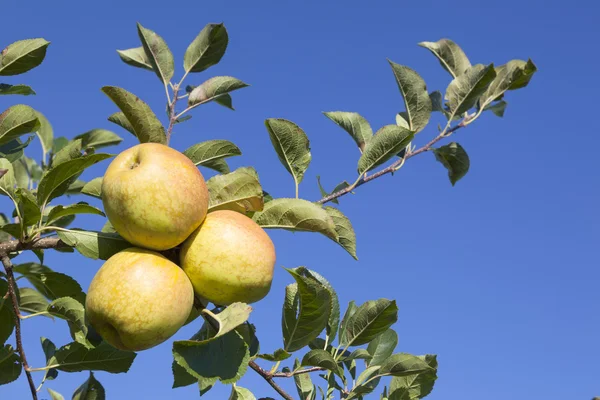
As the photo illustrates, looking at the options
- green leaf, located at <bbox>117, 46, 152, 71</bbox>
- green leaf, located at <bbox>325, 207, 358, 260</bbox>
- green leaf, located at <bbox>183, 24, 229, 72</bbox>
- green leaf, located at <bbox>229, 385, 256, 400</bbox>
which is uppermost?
green leaf, located at <bbox>183, 24, 229, 72</bbox>

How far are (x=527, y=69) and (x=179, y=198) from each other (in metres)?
1.85

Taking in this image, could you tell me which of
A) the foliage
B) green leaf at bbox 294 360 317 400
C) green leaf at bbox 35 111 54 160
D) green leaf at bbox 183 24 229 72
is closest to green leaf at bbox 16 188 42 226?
the foliage

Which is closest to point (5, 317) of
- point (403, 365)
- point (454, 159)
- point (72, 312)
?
point (72, 312)

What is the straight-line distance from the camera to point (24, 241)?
229 cm

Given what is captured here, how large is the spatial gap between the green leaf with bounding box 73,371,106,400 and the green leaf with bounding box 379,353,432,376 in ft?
4.19

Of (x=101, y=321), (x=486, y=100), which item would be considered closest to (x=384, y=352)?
(x=486, y=100)

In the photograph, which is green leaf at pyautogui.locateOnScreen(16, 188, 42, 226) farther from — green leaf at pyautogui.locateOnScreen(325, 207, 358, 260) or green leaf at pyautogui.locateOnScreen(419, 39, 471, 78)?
green leaf at pyautogui.locateOnScreen(419, 39, 471, 78)

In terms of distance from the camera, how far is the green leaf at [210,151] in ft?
8.47

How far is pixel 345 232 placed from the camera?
7.75ft

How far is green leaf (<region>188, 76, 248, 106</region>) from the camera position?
2965 millimetres

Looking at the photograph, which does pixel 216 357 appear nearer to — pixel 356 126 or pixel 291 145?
pixel 291 145

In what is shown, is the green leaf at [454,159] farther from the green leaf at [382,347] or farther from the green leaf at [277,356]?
the green leaf at [277,356]

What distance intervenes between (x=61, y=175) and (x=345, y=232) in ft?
3.30

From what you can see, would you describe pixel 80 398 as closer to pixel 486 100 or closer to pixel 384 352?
pixel 384 352
